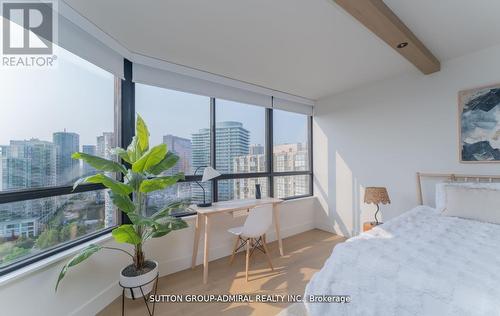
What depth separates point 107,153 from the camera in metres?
2.21

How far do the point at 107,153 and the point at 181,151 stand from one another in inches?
32.1

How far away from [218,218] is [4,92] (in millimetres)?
2297

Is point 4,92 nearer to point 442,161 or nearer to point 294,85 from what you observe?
point 294,85

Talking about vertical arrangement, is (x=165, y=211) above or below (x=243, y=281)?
above

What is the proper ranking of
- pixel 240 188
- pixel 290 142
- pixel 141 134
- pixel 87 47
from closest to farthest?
1. pixel 87 47
2. pixel 141 134
3. pixel 240 188
4. pixel 290 142

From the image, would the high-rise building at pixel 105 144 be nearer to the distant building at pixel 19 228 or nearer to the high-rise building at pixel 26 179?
the high-rise building at pixel 26 179

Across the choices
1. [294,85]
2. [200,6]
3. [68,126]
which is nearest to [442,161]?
[294,85]

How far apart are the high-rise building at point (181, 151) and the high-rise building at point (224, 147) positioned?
0.08m

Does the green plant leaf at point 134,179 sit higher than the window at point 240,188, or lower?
higher

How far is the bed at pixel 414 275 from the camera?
0.97 meters

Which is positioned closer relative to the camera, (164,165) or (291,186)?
(164,165)

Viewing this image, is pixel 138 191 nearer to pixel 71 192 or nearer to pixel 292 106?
pixel 71 192

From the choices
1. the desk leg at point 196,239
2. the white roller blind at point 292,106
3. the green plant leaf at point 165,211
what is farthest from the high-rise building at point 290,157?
the green plant leaf at point 165,211

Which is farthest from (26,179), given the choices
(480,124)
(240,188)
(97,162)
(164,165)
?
(480,124)
